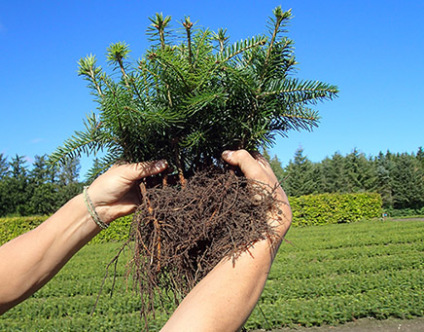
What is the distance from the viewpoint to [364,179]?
39.0 m

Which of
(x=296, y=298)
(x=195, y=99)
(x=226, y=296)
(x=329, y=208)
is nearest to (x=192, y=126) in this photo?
(x=195, y=99)

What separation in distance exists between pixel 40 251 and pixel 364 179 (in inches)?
1608

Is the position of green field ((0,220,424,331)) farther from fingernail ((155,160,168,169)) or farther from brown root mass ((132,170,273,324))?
fingernail ((155,160,168,169))

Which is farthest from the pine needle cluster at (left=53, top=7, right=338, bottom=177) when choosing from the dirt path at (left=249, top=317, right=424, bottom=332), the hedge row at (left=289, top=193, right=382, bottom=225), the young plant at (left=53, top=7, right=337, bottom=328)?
the hedge row at (left=289, top=193, right=382, bottom=225)

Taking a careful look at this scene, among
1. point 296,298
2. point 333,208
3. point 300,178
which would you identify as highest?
point 300,178

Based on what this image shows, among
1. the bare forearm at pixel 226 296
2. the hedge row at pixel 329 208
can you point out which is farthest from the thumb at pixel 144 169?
the hedge row at pixel 329 208

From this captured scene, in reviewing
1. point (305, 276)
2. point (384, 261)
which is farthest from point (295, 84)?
point (384, 261)

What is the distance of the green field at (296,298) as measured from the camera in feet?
20.1

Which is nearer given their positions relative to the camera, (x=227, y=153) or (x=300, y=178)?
(x=227, y=153)

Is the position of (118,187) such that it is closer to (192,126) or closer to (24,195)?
(192,126)

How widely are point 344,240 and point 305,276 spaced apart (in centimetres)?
591

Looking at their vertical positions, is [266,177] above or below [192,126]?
below

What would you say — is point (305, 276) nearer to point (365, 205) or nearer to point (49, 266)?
point (49, 266)

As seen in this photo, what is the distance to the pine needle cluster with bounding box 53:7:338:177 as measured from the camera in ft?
4.91
